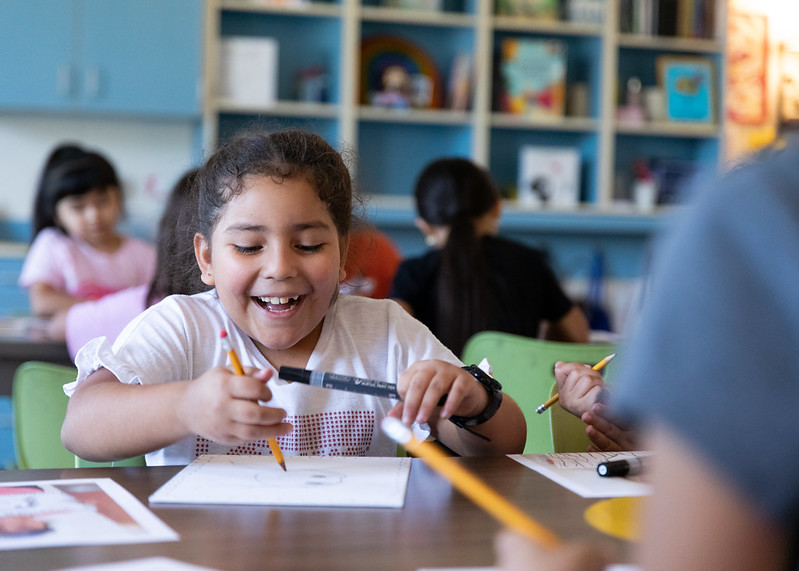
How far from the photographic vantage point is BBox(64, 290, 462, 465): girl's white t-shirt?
3.97 ft

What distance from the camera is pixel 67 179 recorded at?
3.31 metres

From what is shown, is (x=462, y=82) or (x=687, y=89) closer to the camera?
(x=462, y=82)

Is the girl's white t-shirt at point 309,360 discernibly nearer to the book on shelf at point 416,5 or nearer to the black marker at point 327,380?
the black marker at point 327,380

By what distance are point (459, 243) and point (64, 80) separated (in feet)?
8.34

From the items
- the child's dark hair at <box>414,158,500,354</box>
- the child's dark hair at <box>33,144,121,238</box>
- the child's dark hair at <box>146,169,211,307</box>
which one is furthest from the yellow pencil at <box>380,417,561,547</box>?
the child's dark hair at <box>33,144,121,238</box>

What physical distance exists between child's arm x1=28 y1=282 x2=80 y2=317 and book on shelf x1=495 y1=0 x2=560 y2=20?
8.90ft

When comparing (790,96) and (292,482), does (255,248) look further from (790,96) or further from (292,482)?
(790,96)

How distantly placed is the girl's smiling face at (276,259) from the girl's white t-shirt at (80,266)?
2.14 meters

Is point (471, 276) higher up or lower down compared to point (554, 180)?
lower down

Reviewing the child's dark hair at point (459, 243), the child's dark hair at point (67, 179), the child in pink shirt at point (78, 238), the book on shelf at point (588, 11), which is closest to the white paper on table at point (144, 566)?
the child's dark hair at point (459, 243)

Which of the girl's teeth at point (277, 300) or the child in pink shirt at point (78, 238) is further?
the child in pink shirt at point (78, 238)

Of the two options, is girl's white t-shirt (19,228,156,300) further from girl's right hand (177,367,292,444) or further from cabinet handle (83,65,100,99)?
girl's right hand (177,367,292,444)

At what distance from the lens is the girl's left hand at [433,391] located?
104cm

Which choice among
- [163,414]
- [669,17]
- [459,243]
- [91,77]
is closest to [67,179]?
[91,77]
